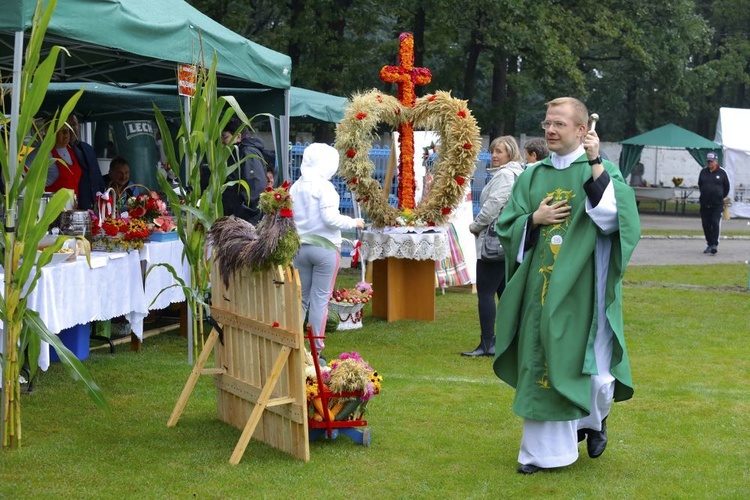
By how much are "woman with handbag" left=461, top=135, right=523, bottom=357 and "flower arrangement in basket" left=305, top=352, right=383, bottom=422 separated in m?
2.90

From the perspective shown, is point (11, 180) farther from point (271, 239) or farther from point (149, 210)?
point (149, 210)

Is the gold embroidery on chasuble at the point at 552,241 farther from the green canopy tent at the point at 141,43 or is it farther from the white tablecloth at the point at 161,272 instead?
the white tablecloth at the point at 161,272

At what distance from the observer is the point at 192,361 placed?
8.10 m

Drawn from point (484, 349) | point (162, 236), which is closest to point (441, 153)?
point (484, 349)

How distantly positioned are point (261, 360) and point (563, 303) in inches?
63.8

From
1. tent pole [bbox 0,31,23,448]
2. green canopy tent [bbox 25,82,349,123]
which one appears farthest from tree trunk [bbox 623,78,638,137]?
tent pole [bbox 0,31,23,448]

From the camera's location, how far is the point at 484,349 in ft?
29.6

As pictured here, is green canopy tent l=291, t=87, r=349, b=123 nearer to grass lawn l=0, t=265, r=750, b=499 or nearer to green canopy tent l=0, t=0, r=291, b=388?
green canopy tent l=0, t=0, r=291, b=388

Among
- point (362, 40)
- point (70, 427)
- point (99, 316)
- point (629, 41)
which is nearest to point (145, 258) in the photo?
point (99, 316)

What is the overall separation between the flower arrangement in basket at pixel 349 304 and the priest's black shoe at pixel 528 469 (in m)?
4.78

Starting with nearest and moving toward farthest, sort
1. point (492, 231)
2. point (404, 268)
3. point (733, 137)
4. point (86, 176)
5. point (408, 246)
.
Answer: point (492, 231) < point (408, 246) < point (86, 176) < point (404, 268) < point (733, 137)

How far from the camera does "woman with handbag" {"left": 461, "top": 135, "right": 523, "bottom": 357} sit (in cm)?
861

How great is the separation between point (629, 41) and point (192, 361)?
23.1m

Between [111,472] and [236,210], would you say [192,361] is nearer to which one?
[236,210]
